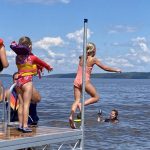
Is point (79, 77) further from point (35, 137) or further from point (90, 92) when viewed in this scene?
point (35, 137)

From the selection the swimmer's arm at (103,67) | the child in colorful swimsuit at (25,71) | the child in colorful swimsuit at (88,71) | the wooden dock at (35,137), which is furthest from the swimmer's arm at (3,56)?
the swimmer's arm at (103,67)

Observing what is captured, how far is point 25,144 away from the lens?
891 cm

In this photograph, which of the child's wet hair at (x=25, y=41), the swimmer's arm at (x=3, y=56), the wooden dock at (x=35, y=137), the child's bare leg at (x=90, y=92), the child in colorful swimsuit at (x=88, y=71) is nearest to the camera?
the wooden dock at (x=35, y=137)

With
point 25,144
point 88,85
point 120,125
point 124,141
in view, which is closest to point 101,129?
point 120,125

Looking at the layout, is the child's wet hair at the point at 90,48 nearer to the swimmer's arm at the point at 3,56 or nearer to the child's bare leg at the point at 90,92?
the child's bare leg at the point at 90,92

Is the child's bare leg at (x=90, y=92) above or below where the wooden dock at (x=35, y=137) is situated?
above

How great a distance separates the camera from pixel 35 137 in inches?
360

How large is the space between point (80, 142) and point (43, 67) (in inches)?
58.9

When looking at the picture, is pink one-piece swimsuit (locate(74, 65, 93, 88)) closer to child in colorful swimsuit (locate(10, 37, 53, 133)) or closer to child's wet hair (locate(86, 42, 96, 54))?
child's wet hair (locate(86, 42, 96, 54))

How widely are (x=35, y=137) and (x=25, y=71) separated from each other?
1205 millimetres

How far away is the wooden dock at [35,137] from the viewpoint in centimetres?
863

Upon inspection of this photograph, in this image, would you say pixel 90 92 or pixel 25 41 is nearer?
pixel 25 41

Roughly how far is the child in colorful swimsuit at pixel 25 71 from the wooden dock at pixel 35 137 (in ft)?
0.98

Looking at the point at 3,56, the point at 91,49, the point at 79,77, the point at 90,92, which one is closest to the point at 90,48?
the point at 91,49
